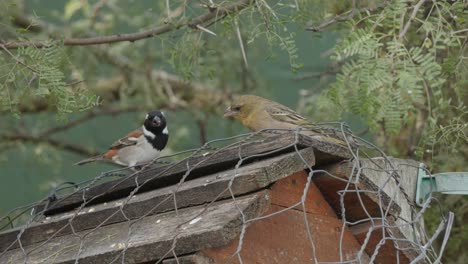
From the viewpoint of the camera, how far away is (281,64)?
7332 millimetres

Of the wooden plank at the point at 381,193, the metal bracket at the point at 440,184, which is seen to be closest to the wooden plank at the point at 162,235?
the wooden plank at the point at 381,193

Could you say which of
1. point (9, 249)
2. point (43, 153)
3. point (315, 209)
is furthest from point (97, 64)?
point (315, 209)

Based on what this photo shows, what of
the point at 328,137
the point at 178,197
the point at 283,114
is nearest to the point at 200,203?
the point at 178,197

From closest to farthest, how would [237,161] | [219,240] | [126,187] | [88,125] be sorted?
[219,240] → [237,161] → [126,187] → [88,125]

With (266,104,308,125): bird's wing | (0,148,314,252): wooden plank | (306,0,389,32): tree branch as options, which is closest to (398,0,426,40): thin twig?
(306,0,389,32): tree branch

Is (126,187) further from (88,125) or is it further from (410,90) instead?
(88,125)

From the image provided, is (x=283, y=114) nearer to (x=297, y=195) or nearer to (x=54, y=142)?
(x=54, y=142)

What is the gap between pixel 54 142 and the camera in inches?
302

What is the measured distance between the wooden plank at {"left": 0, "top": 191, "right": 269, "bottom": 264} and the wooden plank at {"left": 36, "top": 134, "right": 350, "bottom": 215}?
21 centimetres

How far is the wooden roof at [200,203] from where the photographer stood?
9.93ft

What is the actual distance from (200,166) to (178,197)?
19 cm

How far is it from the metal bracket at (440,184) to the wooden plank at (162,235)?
912 mm

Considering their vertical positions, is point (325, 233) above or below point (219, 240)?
below

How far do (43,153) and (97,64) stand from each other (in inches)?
29.4
